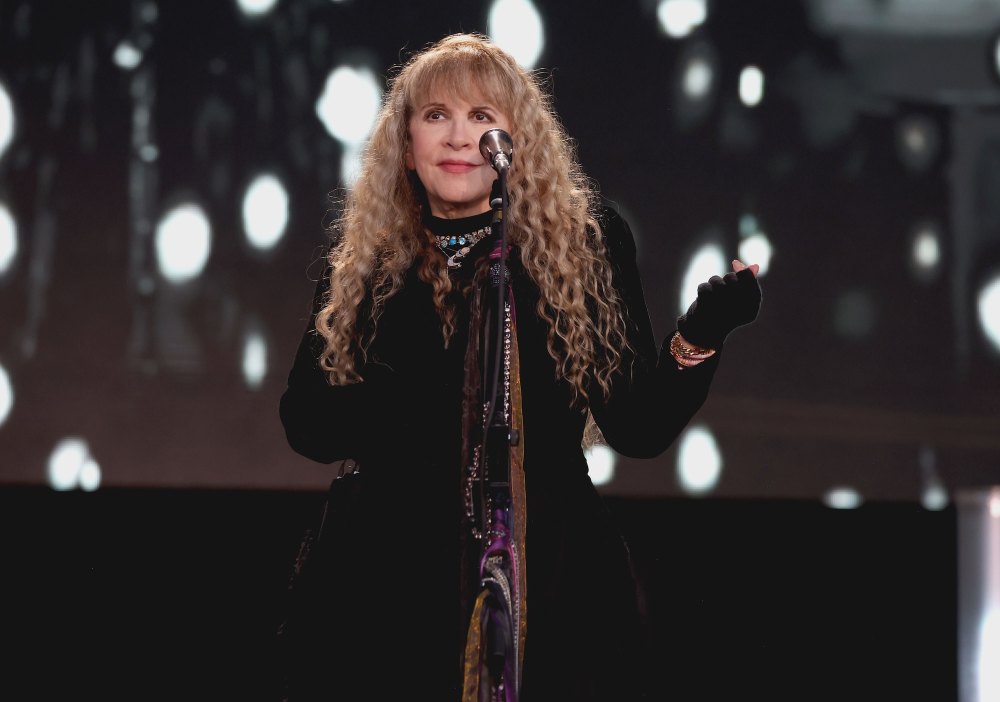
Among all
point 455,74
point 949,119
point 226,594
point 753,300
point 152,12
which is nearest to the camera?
point 753,300

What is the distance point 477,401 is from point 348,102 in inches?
84.5

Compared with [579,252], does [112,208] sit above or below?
above

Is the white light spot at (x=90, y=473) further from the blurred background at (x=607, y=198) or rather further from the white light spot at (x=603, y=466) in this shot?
the white light spot at (x=603, y=466)

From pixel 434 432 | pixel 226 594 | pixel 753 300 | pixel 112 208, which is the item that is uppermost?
pixel 112 208

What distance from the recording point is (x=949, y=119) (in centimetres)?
338

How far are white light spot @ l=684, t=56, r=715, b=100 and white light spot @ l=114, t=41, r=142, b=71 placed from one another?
Result: 1.57 meters

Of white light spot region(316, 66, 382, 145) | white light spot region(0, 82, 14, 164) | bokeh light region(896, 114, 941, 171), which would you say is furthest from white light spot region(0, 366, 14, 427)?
bokeh light region(896, 114, 941, 171)

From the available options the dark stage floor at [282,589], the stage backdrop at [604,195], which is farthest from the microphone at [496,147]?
the stage backdrop at [604,195]

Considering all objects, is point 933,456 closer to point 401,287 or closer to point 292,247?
point 292,247

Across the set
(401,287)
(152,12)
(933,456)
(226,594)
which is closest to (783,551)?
(933,456)

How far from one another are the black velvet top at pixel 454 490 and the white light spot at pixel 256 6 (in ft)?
6.43

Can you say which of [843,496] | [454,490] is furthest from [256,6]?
[454,490]

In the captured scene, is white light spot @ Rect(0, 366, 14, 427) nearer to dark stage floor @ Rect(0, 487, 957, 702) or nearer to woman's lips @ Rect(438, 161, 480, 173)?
dark stage floor @ Rect(0, 487, 957, 702)

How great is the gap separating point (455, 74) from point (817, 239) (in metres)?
2.04
